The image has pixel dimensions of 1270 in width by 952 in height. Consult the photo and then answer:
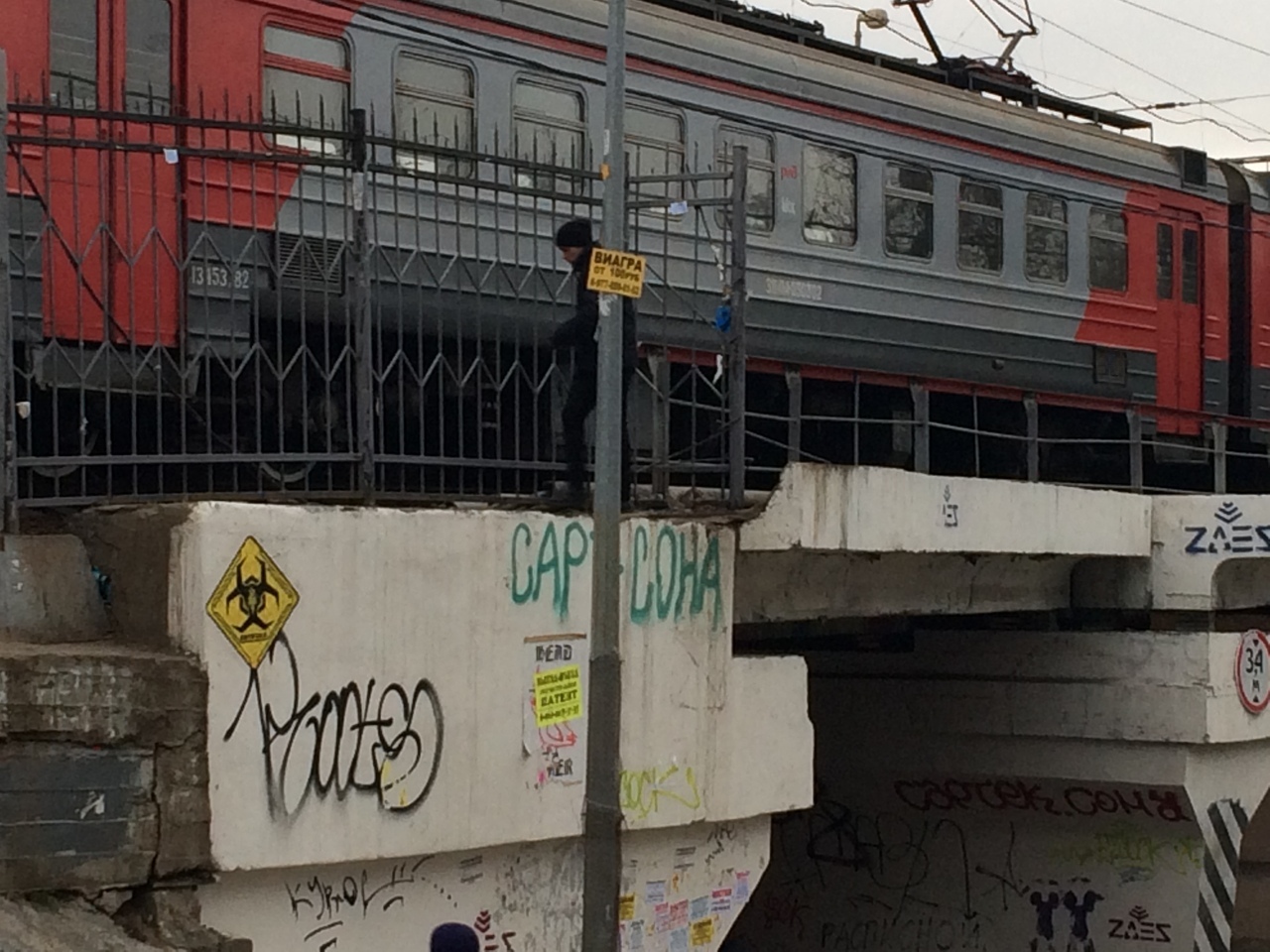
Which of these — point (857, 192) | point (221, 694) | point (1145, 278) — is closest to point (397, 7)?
point (857, 192)

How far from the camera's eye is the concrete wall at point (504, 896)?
7375mm

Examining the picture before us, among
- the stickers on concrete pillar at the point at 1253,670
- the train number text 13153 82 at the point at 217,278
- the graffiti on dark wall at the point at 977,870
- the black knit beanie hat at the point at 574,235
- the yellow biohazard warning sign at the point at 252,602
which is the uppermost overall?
the black knit beanie hat at the point at 574,235

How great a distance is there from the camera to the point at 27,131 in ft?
29.8

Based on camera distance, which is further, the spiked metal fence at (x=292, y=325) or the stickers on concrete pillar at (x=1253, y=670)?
the stickers on concrete pillar at (x=1253, y=670)

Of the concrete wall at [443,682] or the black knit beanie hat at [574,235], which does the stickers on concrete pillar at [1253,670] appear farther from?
the black knit beanie hat at [574,235]

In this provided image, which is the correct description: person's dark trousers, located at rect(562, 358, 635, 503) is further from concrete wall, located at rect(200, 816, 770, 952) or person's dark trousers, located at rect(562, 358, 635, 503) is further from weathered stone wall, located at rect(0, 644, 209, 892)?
weathered stone wall, located at rect(0, 644, 209, 892)

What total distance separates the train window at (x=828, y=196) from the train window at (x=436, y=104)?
3438 millimetres

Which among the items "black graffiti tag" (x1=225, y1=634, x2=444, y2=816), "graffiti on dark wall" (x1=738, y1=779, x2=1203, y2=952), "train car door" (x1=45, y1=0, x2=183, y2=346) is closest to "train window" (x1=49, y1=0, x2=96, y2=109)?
"train car door" (x1=45, y1=0, x2=183, y2=346)

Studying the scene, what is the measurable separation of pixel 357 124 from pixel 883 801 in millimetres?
8652

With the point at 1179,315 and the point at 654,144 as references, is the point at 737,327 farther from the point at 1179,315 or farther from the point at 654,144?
the point at 1179,315

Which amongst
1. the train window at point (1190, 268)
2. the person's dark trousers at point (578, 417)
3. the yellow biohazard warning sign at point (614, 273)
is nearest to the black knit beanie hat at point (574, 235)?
the person's dark trousers at point (578, 417)

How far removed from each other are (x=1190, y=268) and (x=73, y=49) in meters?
12.2

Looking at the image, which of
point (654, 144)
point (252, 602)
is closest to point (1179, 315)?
point (654, 144)

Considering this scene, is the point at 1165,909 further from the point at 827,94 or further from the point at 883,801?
the point at 827,94
